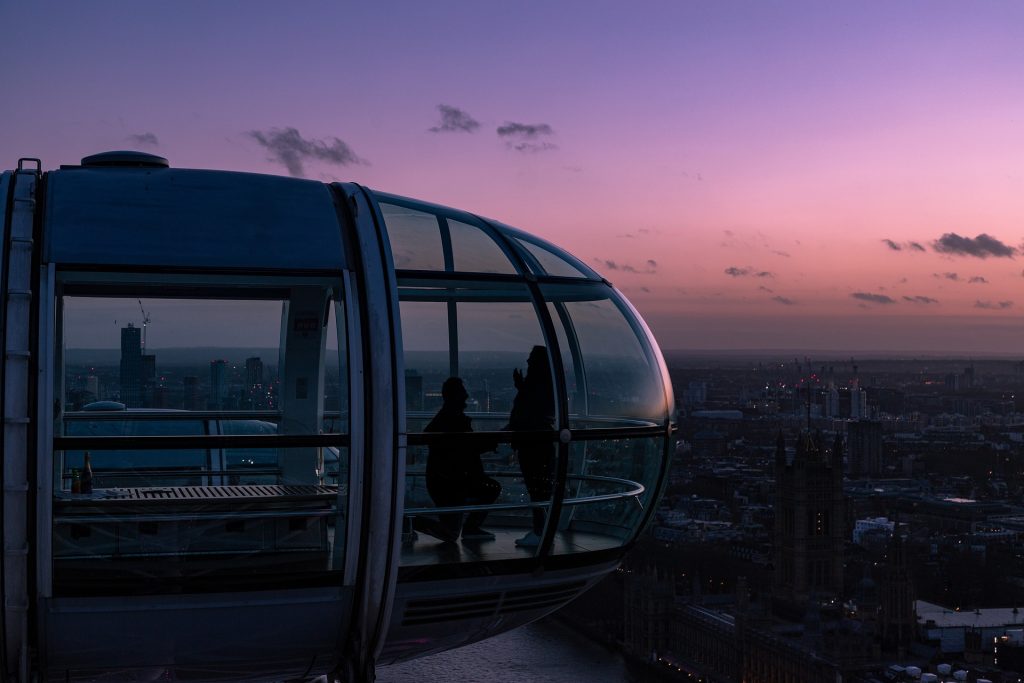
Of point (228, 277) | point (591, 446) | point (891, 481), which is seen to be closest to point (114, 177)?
point (228, 277)

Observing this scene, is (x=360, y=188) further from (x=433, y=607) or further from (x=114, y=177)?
(x=433, y=607)

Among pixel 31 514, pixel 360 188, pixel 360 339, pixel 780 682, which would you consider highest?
pixel 360 188

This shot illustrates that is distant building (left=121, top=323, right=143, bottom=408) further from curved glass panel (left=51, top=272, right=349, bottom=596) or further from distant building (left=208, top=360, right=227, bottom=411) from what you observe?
distant building (left=208, top=360, right=227, bottom=411)

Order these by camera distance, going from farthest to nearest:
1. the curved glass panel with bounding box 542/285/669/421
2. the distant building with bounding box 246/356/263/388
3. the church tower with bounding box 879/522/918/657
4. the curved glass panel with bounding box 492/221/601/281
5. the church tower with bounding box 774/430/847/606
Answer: the church tower with bounding box 774/430/847/606
the church tower with bounding box 879/522/918/657
the curved glass panel with bounding box 492/221/601/281
the curved glass panel with bounding box 542/285/669/421
the distant building with bounding box 246/356/263/388

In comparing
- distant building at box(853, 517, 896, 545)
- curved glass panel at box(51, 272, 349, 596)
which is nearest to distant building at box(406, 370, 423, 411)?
curved glass panel at box(51, 272, 349, 596)

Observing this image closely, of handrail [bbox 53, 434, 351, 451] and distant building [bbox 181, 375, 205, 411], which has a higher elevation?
distant building [bbox 181, 375, 205, 411]

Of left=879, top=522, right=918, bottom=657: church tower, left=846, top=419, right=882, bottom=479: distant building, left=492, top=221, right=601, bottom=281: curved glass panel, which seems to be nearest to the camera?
left=492, top=221, right=601, bottom=281: curved glass panel

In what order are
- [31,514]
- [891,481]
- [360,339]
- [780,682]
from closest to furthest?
1. [31,514]
2. [360,339]
3. [780,682]
4. [891,481]

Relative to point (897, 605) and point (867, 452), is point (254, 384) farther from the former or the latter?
point (867, 452)
